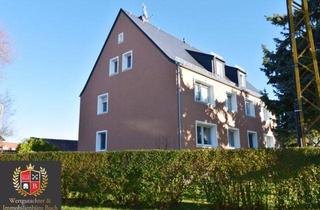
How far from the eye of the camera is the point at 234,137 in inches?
946

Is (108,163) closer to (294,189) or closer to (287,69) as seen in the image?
(294,189)

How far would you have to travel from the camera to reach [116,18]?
2442 cm

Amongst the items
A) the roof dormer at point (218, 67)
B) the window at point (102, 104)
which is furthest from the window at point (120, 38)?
the roof dormer at point (218, 67)

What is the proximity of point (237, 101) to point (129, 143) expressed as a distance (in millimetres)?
9091

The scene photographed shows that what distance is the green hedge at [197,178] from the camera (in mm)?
8203

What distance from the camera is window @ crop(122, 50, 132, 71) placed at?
74.4 ft

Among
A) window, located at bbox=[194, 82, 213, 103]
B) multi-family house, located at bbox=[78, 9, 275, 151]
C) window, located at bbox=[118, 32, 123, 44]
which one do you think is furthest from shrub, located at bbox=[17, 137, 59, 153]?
window, located at bbox=[194, 82, 213, 103]

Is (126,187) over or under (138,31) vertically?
under

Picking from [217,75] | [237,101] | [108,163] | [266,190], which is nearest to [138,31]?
[217,75]

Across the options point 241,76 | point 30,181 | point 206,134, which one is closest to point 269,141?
point 241,76

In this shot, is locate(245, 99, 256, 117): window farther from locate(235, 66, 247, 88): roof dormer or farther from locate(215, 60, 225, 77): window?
locate(215, 60, 225, 77): window

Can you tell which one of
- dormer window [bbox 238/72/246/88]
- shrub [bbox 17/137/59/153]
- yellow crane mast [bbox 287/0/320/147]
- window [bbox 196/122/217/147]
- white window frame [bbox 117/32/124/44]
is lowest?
shrub [bbox 17/137/59/153]

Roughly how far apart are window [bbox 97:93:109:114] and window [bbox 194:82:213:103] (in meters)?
6.74

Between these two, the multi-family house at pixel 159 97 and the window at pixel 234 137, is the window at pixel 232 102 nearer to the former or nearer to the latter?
the multi-family house at pixel 159 97
